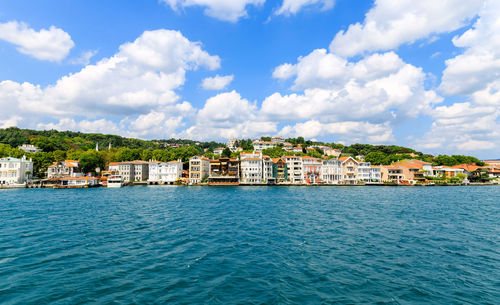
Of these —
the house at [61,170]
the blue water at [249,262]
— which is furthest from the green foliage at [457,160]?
the house at [61,170]

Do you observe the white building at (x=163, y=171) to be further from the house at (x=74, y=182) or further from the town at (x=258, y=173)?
the house at (x=74, y=182)

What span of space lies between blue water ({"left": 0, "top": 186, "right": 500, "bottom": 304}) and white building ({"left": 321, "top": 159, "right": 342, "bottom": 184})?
235 ft

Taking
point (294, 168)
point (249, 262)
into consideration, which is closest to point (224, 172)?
point (294, 168)

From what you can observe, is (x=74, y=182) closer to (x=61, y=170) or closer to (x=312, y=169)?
(x=61, y=170)

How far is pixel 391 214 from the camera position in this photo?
31.0 m

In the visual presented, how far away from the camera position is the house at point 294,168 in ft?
323

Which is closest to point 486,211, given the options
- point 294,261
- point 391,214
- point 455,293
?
point 391,214

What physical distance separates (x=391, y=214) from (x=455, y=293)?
2110 cm

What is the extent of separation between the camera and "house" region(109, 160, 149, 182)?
101 metres

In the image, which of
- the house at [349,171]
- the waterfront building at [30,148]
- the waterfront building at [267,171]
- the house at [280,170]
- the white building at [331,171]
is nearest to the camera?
the waterfront building at [267,171]

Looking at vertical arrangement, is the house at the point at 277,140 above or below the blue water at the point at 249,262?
above

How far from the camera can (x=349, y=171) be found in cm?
9912

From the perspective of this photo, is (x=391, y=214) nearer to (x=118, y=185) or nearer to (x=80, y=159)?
(x=118, y=185)

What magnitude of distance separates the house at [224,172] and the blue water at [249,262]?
219ft
